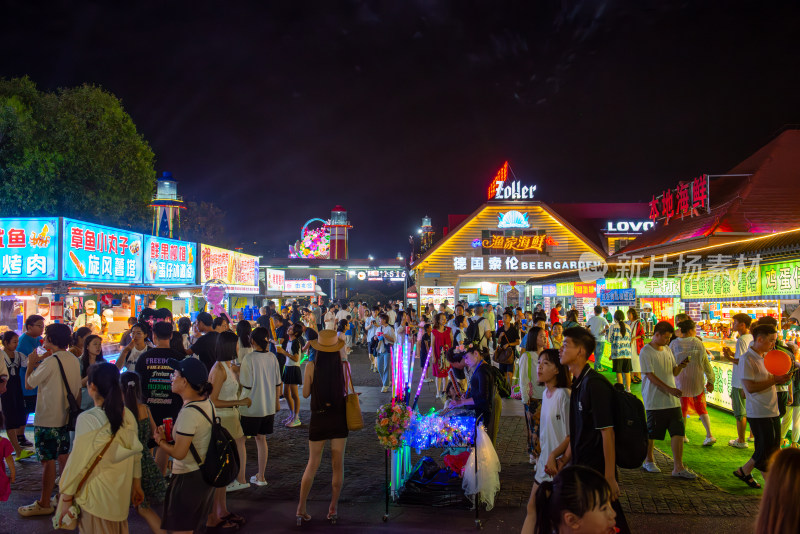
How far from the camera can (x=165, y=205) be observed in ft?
93.6

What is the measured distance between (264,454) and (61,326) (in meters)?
2.64

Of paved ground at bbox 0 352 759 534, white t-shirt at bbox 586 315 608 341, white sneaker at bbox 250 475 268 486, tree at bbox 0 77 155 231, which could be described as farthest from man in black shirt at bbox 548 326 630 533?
tree at bbox 0 77 155 231

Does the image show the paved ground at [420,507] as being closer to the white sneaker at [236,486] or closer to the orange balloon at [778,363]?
the white sneaker at [236,486]

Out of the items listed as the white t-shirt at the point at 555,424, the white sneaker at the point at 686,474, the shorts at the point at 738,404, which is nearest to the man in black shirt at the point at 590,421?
the white t-shirt at the point at 555,424

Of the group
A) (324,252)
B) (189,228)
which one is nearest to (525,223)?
(189,228)

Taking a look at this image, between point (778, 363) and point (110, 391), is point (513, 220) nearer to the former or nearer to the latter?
Answer: point (778, 363)

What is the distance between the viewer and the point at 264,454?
246 inches

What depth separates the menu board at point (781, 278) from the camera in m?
8.50

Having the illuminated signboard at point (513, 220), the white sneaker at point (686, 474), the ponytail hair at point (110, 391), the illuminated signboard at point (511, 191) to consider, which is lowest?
the white sneaker at point (686, 474)

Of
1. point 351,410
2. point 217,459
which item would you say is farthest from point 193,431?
point 351,410

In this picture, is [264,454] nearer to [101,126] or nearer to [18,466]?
[18,466]

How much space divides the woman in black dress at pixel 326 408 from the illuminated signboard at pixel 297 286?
83.7ft

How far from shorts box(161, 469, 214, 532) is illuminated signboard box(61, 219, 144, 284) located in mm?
9474

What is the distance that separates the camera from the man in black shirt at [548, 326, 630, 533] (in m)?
3.49
